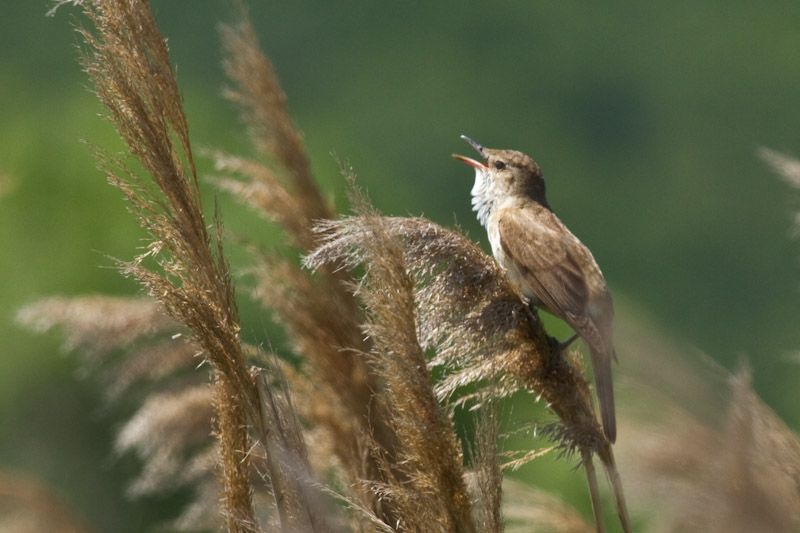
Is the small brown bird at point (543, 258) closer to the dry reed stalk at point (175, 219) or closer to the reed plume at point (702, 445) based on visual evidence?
the reed plume at point (702, 445)

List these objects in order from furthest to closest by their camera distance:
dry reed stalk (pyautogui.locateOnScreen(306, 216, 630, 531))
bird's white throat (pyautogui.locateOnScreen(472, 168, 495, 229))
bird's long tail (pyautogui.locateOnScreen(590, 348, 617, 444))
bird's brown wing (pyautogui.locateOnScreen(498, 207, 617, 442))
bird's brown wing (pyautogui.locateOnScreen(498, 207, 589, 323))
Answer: bird's white throat (pyautogui.locateOnScreen(472, 168, 495, 229)) < bird's brown wing (pyautogui.locateOnScreen(498, 207, 589, 323)) < bird's brown wing (pyautogui.locateOnScreen(498, 207, 617, 442)) < bird's long tail (pyautogui.locateOnScreen(590, 348, 617, 444)) < dry reed stalk (pyautogui.locateOnScreen(306, 216, 630, 531))

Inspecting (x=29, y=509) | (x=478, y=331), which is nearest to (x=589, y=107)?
(x=29, y=509)

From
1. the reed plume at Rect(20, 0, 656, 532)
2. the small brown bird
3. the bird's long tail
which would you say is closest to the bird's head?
the small brown bird

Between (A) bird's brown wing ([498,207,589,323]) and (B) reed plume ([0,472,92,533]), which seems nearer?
(A) bird's brown wing ([498,207,589,323])

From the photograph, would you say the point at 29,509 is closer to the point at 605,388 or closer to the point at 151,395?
the point at 151,395

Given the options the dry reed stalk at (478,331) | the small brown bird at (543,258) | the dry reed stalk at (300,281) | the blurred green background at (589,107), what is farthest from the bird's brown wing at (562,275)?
the blurred green background at (589,107)

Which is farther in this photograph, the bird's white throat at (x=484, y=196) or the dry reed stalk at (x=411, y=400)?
the bird's white throat at (x=484, y=196)

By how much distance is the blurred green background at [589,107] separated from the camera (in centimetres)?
3347

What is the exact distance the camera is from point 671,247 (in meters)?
39.8

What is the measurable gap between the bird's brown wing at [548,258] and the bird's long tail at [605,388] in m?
0.17

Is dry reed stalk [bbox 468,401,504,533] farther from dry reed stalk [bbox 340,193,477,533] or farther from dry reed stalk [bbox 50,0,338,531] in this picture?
dry reed stalk [bbox 50,0,338,531]

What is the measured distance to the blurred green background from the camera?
3347 centimetres

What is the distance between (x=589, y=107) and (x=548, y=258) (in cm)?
3929

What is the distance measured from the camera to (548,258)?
307 centimetres
